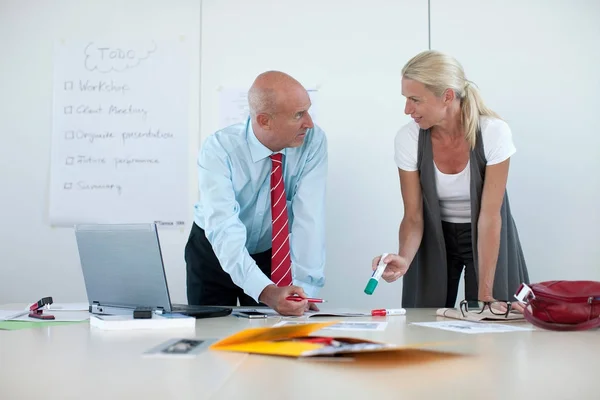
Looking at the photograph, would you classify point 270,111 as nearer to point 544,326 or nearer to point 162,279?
point 162,279

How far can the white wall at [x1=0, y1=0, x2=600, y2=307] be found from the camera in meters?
3.23

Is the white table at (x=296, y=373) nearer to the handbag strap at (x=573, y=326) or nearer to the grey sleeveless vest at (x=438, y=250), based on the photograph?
the handbag strap at (x=573, y=326)

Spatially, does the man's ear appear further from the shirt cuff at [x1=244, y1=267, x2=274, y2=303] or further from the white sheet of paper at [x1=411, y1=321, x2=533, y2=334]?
the white sheet of paper at [x1=411, y1=321, x2=533, y2=334]

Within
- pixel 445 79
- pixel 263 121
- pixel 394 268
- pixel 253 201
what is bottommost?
pixel 394 268

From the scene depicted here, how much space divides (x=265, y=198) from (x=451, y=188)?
2.23ft

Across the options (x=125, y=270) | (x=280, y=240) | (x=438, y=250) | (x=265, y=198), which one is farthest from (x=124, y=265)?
(x=438, y=250)

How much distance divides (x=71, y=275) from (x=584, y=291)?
8.28ft

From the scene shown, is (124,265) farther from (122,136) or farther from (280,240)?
(122,136)

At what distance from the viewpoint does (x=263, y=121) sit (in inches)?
98.7

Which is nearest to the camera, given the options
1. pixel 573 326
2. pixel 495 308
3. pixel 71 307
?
pixel 573 326

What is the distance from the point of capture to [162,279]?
71.4 inches

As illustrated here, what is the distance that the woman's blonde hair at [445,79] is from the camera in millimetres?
2477

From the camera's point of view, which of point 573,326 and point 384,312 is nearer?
point 573,326

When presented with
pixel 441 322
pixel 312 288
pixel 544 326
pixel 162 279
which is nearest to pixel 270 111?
pixel 312 288
